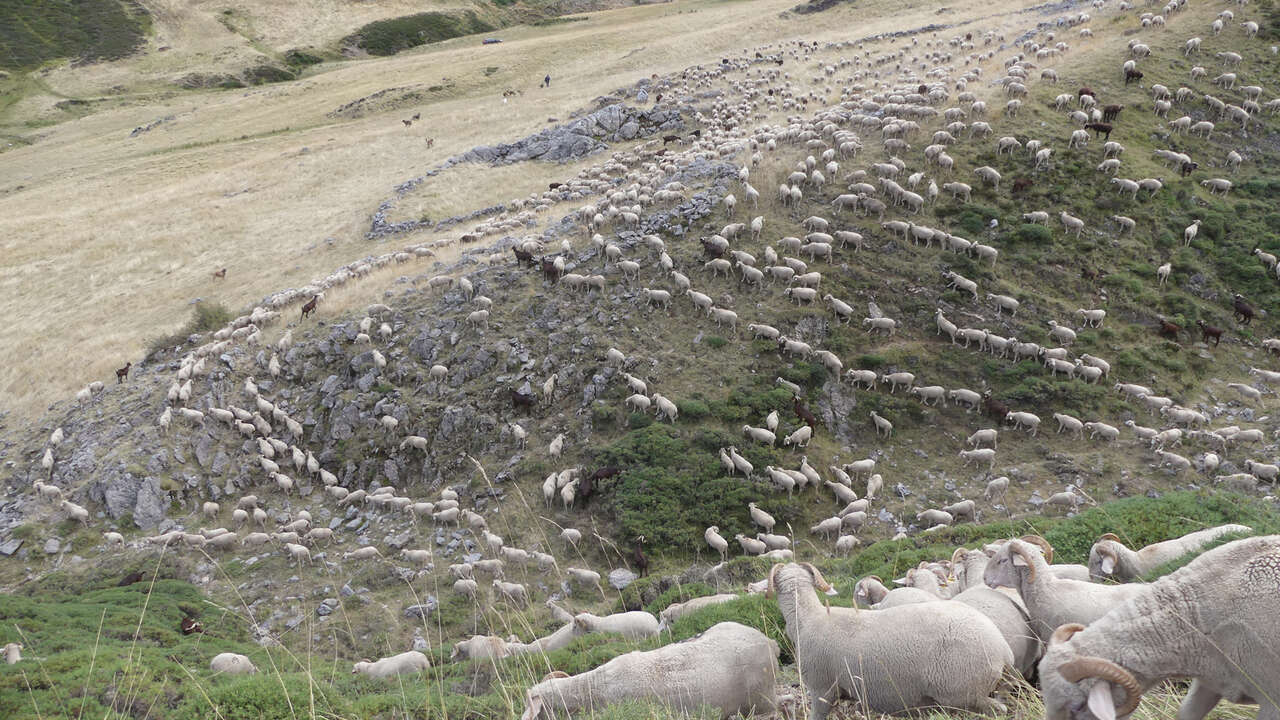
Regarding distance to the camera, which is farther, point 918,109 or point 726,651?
point 918,109

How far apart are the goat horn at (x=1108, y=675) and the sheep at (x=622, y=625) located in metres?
7.44

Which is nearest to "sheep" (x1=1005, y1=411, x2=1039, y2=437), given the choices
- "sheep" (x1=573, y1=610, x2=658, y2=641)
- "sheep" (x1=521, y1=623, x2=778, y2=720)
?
"sheep" (x1=573, y1=610, x2=658, y2=641)

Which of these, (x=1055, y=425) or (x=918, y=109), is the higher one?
(x=918, y=109)

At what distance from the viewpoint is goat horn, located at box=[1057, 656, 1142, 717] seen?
14.9 feet

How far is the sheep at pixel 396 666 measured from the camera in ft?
38.6

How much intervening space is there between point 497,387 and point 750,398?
7647 mm

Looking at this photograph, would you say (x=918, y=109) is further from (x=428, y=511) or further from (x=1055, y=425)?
(x=428, y=511)

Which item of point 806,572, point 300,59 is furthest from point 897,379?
point 300,59

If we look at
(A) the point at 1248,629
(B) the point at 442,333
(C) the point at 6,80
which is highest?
(C) the point at 6,80

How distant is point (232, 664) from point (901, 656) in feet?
38.1

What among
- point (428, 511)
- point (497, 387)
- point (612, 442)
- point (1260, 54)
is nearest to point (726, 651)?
point (612, 442)

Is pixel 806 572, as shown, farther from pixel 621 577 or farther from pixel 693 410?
pixel 693 410

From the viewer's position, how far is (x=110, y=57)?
327 feet

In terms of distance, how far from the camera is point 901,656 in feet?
23.1
